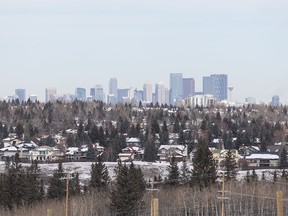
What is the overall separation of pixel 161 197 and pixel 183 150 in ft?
143

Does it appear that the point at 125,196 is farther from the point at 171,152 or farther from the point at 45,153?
the point at 45,153

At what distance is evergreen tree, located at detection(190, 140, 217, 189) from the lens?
41.1 meters

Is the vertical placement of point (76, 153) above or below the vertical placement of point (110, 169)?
above

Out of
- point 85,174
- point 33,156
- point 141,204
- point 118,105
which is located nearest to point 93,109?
point 118,105

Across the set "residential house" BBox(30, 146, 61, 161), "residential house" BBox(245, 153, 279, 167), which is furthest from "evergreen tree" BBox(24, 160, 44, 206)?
"residential house" BBox(30, 146, 61, 161)

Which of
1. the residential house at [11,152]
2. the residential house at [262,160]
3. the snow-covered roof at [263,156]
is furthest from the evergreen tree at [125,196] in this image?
the residential house at [11,152]

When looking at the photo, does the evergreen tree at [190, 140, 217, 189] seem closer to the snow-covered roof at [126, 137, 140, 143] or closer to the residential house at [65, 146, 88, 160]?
the residential house at [65, 146, 88, 160]

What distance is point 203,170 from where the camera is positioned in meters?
42.0

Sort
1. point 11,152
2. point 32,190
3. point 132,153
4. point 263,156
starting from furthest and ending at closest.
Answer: point 11,152 → point 132,153 → point 263,156 → point 32,190

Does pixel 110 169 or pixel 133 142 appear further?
pixel 133 142

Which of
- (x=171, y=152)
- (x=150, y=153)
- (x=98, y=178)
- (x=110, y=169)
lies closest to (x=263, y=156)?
(x=171, y=152)

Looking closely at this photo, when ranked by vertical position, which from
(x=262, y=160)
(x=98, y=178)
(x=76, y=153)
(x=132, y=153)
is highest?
(x=98, y=178)

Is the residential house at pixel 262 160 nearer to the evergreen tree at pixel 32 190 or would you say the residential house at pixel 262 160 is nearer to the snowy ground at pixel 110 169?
the snowy ground at pixel 110 169

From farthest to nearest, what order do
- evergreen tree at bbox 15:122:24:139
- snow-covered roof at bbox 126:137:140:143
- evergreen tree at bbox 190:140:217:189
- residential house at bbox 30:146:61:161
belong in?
1. evergreen tree at bbox 15:122:24:139
2. snow-covered roof at bbox 126:137:140:143
3. residential house at bbox 30:146:61:161
4. evergreen tree at bbox 190:140:217:189
